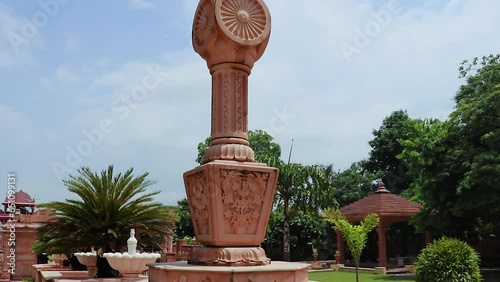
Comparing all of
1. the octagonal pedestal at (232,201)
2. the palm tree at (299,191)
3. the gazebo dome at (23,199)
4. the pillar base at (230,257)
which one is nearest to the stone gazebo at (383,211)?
the palm tree at (299,191)

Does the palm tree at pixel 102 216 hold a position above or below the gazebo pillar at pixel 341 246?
above

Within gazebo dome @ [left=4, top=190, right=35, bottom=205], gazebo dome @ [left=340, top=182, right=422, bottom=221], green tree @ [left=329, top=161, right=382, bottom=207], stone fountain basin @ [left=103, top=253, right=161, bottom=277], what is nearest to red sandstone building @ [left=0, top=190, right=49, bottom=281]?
gazebo dome @ [left=4, top=190, right=35, bottom=205]

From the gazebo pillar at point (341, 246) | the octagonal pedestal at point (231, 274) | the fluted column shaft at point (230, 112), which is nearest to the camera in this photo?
the octagonal pedestal at point (231, 274)

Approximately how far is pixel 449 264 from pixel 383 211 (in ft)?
38.1

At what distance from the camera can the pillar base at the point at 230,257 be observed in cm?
536

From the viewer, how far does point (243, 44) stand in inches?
232

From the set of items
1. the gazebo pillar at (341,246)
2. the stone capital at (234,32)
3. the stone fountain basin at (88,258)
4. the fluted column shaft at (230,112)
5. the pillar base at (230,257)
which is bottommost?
the gazebo pillar at (341,246)

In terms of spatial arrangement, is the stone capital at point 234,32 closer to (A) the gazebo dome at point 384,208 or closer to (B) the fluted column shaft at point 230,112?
(B) the fluted column shaft at point 230,112

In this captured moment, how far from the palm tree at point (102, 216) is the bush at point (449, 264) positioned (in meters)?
7.99

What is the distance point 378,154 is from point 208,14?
123ft

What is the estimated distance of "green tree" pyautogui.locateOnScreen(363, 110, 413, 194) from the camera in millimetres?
40156

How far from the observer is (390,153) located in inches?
1613

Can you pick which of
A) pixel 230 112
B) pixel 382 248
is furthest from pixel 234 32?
pixel 382 248

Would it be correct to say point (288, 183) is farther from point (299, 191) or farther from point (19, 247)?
point (19, 247)
